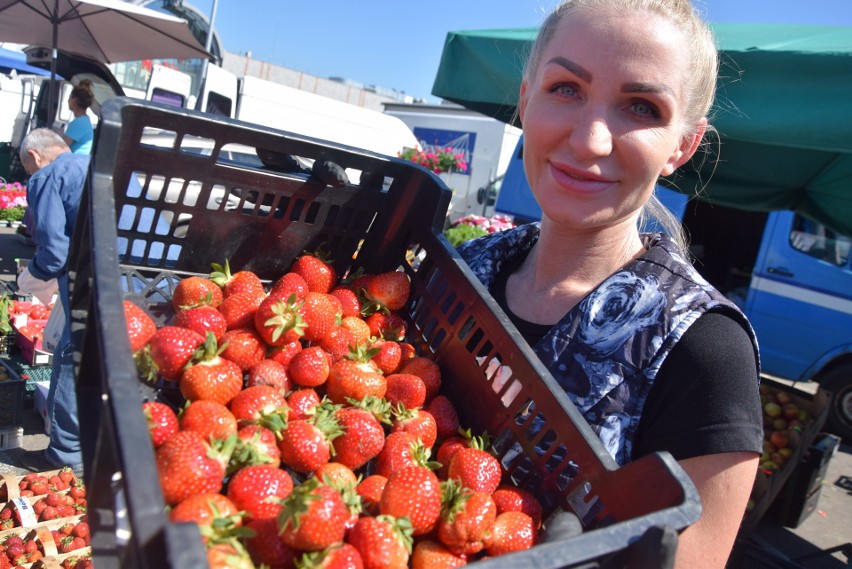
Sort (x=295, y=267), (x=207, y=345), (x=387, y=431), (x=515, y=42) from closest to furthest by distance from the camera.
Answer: (x=207, y=345), (x=387, y=431), (x=295, y=267), (x=515, y=42)

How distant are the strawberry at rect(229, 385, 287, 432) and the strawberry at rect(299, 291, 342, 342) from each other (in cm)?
24

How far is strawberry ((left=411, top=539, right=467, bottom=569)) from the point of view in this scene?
117cm

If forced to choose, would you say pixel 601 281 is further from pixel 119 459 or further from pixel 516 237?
pixel 119 459

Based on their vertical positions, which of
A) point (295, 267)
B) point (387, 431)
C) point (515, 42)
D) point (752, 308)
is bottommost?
point (752, 308)

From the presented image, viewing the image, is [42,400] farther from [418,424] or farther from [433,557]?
[433,557]

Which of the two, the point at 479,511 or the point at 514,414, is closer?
the point at 479,511

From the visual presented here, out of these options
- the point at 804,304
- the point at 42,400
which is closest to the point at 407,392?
the point at 42,400

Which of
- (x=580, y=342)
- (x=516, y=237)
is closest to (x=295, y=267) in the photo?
(x=516, y=237)

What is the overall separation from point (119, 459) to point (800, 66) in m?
2.80

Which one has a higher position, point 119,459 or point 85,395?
point 119,459

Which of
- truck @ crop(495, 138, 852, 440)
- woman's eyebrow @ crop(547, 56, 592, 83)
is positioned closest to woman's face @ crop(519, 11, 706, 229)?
woman's eyebrow @ crop(547, 56, 592, 83)

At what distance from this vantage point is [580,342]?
150 cm

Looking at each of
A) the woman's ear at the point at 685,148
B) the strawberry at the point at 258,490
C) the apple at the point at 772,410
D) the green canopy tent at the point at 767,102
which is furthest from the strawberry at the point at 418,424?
the apple at the point at 772,410

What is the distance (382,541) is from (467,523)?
0.18 m
